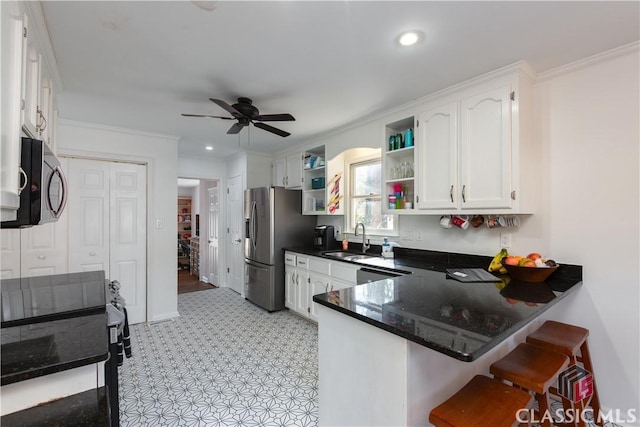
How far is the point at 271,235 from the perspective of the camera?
401 centimetres

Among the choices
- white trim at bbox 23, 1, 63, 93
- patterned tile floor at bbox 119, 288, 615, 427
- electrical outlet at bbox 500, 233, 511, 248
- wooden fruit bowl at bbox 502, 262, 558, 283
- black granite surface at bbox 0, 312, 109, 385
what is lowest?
patterned tile floor at bbox 119, 288, 615, 427

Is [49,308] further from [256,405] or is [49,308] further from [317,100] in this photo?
[317,100]

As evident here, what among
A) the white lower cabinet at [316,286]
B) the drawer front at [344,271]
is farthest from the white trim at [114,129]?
the drawer front at [344,271]

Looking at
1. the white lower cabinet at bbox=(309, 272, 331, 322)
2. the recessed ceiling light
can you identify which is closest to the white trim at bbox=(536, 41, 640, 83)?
the recessed ceiling light

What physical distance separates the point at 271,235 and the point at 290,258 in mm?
A: 394

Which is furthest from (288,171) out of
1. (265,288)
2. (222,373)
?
(222,373)

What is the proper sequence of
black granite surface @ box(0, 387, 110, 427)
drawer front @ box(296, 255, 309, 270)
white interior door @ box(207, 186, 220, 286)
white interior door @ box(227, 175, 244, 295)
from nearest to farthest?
black granite surface @ box(0, 387, 110, 427), drawer front @ box(296, 255, 309, 270), white interior door @ box(227, 175, 244, 295), white interior door @ box(207, 186, 220, 286)

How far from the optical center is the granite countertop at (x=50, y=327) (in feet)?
3.29

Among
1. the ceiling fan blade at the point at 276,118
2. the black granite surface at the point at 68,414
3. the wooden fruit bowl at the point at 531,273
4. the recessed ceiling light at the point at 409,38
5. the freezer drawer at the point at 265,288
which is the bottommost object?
the freezer drawer at the point at 265,288

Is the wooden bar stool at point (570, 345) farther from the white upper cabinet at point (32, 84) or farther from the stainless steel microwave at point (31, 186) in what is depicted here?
the white upper cabinet at point (32, 84)

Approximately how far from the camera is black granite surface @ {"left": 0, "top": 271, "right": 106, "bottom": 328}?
146 centimetres

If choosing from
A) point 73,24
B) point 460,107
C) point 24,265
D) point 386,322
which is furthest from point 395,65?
point 24,265

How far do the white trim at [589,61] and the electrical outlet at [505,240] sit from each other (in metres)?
1.17

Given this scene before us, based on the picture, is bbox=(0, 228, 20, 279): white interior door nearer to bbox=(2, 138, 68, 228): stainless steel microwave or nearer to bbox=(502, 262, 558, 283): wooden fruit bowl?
bbox=(2, 138, 68, 228): stainless steel microwave
